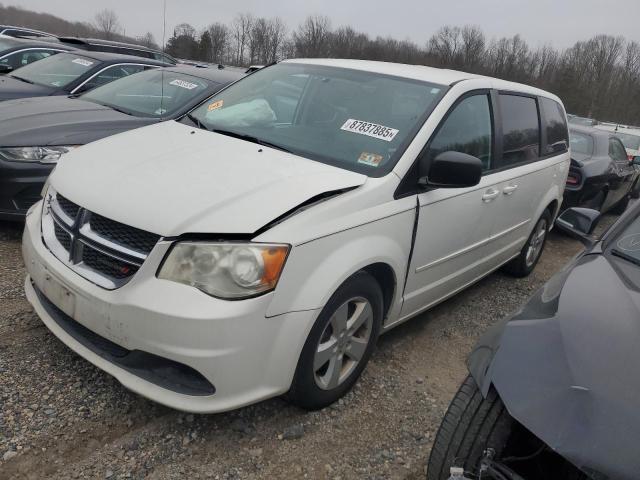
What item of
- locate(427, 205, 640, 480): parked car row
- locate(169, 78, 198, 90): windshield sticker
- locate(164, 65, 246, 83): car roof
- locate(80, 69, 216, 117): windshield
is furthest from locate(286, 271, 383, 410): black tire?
locate(164, 65, 246, 83): car roof

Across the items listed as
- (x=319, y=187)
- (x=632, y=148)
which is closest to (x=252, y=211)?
(x=319, y=187)

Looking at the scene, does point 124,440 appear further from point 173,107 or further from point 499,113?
point 173,107

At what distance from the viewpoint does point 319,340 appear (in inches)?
95.7

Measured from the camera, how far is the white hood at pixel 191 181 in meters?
2.22

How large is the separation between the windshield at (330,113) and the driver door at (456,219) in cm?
23

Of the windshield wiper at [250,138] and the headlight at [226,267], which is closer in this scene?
the headlight at [226,267]

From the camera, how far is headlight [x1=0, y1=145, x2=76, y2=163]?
13.0ft

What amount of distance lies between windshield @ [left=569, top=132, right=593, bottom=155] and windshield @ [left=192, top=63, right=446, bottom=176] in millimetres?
5425

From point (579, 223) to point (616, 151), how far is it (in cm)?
701

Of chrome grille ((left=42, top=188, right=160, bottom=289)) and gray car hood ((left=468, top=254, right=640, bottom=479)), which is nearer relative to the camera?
gray car hood ((left=468, top=254, right=640, bottom=479))

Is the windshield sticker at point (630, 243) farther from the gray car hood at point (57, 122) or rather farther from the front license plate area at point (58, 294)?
the gray car hood at point (57, 122)

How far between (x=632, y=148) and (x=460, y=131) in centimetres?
1345

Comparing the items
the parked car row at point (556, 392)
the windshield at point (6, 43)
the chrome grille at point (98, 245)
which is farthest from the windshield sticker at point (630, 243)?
the windshield at point (6, 43)

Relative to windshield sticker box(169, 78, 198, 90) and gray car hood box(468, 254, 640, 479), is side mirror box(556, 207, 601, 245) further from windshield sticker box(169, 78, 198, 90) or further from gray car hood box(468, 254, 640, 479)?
windshield sticker box(169, 78, 198, 90)
